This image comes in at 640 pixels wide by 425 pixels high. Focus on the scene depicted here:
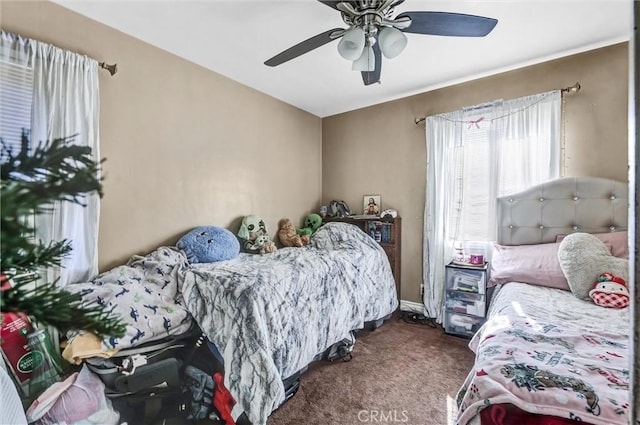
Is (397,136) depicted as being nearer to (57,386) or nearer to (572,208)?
(572,208)

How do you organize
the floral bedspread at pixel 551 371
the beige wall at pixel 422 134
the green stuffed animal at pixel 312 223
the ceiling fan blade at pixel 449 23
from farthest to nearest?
the green stuffed animal at pixel 312 223 → the beige wall at pixel 422 134 → the ceiling fan blade at pixel 449 23 → the floral bedspread at pixel 551 371

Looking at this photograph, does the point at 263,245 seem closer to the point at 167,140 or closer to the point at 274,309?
the point at 274,309

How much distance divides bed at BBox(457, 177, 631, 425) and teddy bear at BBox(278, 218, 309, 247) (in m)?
1.89

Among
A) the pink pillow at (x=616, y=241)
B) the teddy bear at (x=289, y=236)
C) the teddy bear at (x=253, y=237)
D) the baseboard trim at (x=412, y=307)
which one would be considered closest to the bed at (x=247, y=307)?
the teddy bear at (x=253, y=237)

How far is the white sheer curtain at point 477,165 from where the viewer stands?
2.45m

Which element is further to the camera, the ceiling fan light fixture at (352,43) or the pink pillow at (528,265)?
the pink pillow at (528,265)

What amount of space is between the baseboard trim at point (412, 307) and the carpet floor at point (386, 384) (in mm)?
470

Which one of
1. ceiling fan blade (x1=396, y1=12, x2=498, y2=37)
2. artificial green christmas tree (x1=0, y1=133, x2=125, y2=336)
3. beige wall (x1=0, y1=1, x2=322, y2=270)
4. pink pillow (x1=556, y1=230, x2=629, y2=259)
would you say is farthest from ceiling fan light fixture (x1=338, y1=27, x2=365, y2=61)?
pink pillow (x1=556, y1=230, x2=629, y2=259)

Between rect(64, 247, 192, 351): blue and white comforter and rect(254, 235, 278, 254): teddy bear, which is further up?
rect(254, 235, 278, 254): teddy bear

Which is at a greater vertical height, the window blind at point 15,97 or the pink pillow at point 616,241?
the window blind at point 15,97

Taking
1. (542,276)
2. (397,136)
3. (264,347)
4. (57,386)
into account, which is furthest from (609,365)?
(397,136)

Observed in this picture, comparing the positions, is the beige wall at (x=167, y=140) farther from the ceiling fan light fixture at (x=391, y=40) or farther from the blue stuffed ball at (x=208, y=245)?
the ceiling fan light fixture at (x=391, y=40)

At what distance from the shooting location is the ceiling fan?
1.51m

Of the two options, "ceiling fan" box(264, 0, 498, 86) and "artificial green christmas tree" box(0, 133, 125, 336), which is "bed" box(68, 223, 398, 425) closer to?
"artificial green christmas tree" box(0, 133, 125, 336)
